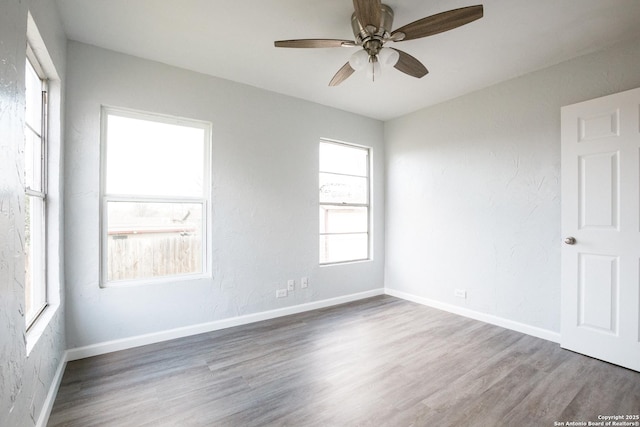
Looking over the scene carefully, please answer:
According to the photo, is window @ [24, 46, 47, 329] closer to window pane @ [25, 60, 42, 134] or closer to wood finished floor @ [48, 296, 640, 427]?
window pane @ [25, 60, 42, 134]

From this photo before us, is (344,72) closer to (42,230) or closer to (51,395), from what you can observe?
(42,230)

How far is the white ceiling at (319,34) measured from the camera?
81.1 inches

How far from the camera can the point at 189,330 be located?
2938 mm

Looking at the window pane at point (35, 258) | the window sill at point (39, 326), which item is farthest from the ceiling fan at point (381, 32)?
the window sill at point (39, 326)

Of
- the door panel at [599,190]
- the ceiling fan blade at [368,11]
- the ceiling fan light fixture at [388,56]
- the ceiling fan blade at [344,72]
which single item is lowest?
the door panel at [599,190]

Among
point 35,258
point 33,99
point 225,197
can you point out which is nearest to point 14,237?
point 35,258

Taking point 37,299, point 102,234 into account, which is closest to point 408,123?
point 102,234

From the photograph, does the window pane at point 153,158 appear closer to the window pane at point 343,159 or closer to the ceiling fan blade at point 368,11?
the window pane at point 343,159

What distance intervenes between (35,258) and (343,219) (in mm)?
3244

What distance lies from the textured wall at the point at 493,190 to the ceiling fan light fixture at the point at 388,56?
189 centimetres

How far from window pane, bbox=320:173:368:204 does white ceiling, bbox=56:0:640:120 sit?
135 centimetres

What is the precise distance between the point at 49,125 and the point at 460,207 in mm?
4092

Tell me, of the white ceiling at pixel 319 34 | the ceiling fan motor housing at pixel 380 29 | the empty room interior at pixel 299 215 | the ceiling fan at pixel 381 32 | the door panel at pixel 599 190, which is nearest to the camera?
the ceiling fan at pixel 381 32

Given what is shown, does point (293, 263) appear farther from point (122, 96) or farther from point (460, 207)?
point (122, 96)
